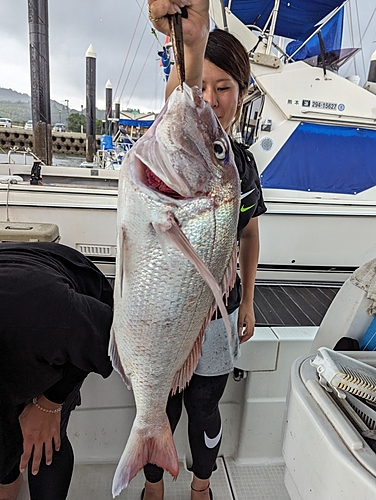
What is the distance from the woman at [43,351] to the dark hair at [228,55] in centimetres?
98

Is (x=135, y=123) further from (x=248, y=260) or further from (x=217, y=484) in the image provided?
(x=217, y=484)

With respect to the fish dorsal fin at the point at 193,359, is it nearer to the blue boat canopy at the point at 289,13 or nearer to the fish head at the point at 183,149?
the fish head at the point at 183,149

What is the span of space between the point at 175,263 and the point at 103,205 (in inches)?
119

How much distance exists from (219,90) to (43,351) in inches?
43.9

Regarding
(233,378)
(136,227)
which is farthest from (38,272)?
(233,378)

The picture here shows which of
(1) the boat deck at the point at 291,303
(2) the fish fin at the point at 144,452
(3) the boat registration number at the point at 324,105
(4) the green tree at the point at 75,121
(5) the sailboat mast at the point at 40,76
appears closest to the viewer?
(2) the fish fin at the point at 144,452

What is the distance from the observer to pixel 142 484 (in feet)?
6.70

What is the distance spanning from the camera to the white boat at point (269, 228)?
2.09 meters

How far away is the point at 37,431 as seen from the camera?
4.40 ft

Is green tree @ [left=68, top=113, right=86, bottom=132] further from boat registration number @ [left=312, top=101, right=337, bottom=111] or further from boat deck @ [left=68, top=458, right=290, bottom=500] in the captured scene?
boat deck @ [left=68, top=458, right=290, bottom=500]

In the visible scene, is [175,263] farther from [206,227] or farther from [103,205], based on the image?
[103,205]

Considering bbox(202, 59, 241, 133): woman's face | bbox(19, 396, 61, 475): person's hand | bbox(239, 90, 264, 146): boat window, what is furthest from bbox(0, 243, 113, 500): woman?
bbox(239, 90, 264, 146): boat window

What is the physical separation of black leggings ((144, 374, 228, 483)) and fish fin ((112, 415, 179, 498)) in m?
0.39

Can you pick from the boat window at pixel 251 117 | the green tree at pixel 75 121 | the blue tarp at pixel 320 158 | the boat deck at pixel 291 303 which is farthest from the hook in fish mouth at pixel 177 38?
the green tree at pixel 75 121
